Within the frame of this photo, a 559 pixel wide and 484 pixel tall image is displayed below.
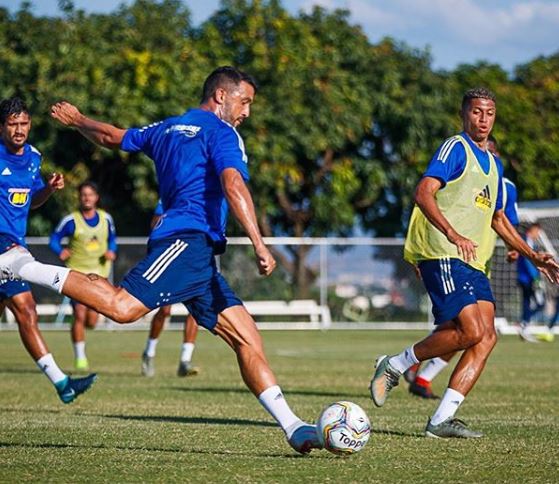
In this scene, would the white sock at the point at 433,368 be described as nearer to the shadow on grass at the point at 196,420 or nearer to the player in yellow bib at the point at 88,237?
the shadow on grass at the point at 196,420

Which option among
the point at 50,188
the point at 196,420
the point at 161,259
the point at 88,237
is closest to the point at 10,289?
the point at 50,188

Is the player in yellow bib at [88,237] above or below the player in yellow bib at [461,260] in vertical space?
below

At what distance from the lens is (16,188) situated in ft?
35.9

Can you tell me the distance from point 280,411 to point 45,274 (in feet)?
5.42

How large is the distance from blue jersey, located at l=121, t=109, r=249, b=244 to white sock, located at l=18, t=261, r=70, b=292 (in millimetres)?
595

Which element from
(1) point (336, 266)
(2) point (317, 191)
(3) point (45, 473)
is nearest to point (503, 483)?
(3) point (45, 473)

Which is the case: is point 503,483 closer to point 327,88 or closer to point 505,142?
point 327,88

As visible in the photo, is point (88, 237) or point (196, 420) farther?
point (88, 237)

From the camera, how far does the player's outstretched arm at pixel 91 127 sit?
27.0ft

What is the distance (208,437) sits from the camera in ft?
29.1

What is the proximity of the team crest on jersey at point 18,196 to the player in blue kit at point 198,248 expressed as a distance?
2897 millimetres

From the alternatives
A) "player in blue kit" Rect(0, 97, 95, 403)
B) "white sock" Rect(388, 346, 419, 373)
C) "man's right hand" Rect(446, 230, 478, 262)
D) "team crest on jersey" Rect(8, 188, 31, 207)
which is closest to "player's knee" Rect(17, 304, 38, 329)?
"player in blue kit" Rect(0, 97, 95, 403)

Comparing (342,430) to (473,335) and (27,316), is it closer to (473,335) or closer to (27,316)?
(473,335)

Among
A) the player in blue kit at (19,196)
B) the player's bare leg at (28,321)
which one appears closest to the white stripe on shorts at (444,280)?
the player in blue kit at (19,196)
